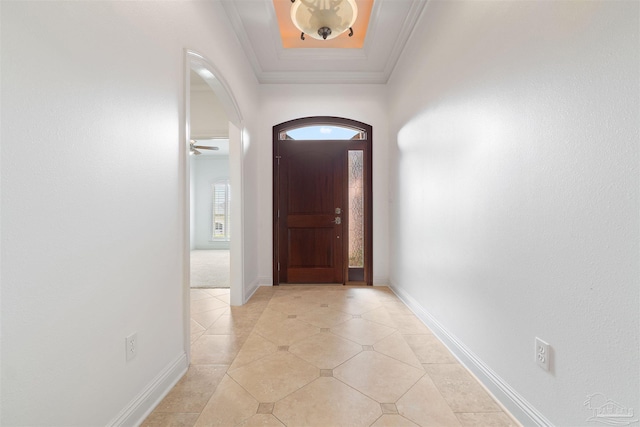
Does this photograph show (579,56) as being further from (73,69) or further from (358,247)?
(358,247)

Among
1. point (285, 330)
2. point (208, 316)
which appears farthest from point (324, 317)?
point (208, 316)

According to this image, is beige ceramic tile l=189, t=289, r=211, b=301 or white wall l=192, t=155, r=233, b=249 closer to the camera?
beige ceramic tile l=189, t=289, r=211, b=301

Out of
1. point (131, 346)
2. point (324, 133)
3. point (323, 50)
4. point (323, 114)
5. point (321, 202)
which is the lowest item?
point (131, 346)

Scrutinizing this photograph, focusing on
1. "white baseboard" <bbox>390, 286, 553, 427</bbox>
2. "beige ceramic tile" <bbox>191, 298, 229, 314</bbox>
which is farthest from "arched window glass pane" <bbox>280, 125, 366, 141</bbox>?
"white baseboard" <bbox>390, 286, 553, 427</bbox>

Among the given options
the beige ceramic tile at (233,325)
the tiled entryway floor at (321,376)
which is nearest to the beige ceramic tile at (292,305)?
the tiled entryway floor at (321,376)

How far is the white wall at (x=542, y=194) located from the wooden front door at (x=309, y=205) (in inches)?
76.2

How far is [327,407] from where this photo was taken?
4.93 feet

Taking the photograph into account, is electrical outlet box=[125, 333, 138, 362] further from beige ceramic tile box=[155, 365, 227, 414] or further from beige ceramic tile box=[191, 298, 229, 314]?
beige ceramic tile box=[191, 298, 229, 314]

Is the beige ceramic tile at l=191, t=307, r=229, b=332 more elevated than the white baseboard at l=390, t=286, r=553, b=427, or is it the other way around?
the white baseboard at l=390, t=286, r=553, b=427

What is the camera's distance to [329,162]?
13.4ft

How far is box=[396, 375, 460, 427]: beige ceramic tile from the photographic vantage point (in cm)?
140

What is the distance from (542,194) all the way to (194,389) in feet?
7.28

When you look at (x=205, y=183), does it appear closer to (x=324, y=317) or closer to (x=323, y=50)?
(x=323, y=50)

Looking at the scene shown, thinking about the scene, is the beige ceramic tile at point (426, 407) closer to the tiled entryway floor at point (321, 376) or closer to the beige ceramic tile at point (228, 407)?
the tiled entryway floor at point (321, 376)
